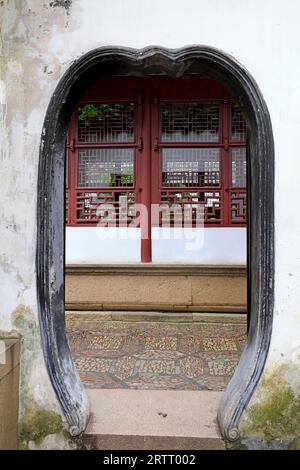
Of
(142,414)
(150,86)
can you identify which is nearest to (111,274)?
(150,86)

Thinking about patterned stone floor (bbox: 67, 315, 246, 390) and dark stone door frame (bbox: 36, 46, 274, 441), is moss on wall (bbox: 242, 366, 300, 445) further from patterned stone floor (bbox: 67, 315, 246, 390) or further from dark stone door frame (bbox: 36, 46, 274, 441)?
patterned stone floor (bbox: 67, 315, 246, 390)

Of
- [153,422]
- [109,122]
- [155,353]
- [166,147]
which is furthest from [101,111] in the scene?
[153,422]

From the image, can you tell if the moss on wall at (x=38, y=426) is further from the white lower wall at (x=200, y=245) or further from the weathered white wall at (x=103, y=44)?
the white lower wall at (x=200, y=245)

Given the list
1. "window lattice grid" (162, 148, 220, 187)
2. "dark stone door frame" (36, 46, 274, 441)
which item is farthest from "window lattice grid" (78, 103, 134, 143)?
"dark stone door frame" (36, 46, 274, 441)

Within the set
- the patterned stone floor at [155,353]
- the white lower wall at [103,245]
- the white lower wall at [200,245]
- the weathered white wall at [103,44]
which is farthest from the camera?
the white lower wall at [103,245]

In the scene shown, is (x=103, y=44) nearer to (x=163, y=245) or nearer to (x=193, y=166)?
(x=193, y=166)

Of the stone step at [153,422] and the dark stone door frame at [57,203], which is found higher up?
the dark stone door frame at [57,203]

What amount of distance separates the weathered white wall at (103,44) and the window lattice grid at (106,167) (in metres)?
4.01

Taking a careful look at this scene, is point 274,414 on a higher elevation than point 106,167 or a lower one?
lower

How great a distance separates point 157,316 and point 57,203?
3918 millimetres

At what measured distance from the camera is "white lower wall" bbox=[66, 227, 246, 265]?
6.09 metres

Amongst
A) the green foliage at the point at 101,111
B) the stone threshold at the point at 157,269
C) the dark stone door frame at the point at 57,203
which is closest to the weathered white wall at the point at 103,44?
the dark stone door frame at the point at 57,203

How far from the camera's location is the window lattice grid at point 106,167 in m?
6.27

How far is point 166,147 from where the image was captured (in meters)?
6.15
